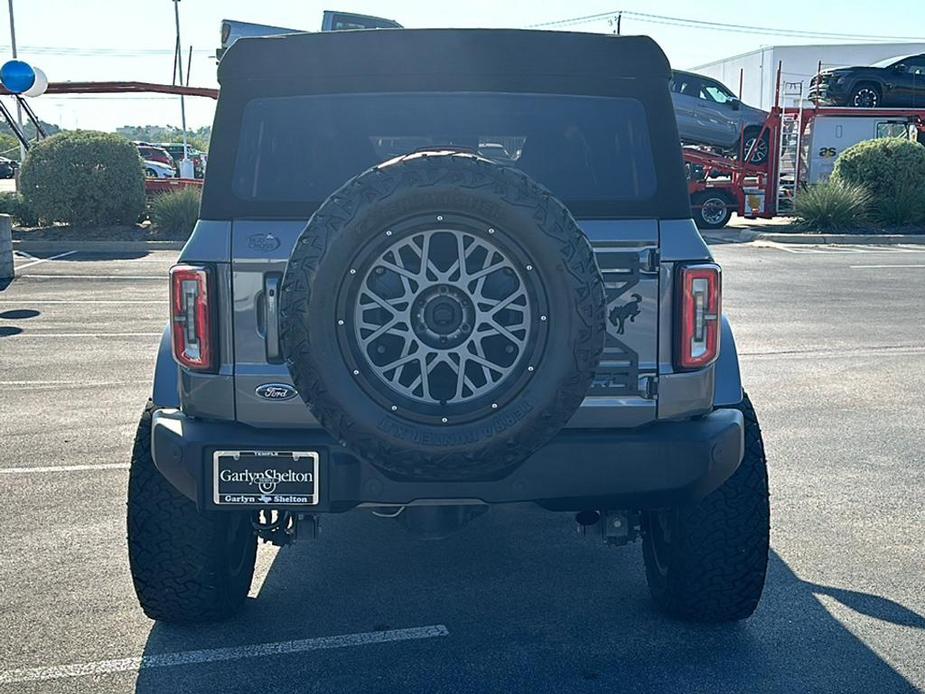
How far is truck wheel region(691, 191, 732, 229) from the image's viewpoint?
23250 mm

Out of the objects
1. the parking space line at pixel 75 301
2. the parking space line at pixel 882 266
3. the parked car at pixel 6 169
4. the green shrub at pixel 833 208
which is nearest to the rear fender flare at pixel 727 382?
the parking space line at pixel 75 301

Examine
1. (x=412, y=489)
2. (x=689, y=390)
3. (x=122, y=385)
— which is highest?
(x=689, y=390)

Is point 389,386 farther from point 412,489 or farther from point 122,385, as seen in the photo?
point 122,385

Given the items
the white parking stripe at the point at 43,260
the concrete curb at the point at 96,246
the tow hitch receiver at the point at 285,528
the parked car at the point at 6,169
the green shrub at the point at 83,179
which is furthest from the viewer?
the parked car at the point at 6,169

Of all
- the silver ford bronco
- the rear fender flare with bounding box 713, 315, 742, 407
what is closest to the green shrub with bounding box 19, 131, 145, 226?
the silver ford bronco

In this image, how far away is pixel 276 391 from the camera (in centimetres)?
351

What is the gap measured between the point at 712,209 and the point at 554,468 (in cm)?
2084

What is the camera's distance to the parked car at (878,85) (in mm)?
25969

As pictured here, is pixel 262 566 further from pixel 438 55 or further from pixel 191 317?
pixel 438 55

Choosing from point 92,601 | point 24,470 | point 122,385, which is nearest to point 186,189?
point 122,385

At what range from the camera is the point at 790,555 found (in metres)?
4.79

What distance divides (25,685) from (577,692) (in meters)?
1.80

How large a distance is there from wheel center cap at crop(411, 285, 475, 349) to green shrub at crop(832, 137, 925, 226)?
2073cm

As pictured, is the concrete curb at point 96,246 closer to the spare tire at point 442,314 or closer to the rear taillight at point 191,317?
the rear taillight at point 191,317
